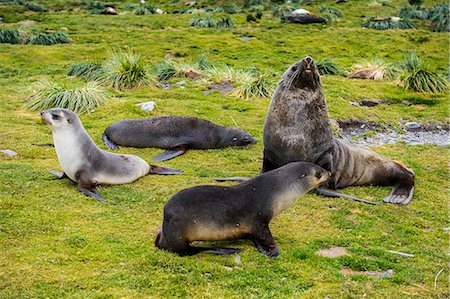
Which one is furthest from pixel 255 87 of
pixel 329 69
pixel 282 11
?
pixel 282 11

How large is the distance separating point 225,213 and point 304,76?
3250 mm

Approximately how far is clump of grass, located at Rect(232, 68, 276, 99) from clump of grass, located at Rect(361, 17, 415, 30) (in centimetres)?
1692

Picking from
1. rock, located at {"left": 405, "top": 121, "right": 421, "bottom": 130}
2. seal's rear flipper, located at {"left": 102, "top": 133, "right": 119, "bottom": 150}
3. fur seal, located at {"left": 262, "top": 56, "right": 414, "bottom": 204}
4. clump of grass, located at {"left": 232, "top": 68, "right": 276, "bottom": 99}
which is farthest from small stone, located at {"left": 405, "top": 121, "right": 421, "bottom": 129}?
seal's rear flipper, located at {"left": 102, "top": 133, "right": 119, "bottom": 150}

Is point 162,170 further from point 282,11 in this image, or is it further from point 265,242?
point 282,11

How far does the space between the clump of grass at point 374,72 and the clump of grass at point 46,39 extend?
39.9 ft

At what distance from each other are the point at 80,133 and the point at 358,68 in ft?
41.5

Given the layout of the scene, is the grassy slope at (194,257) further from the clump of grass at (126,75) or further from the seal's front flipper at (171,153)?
the clump of grass at (126,75)

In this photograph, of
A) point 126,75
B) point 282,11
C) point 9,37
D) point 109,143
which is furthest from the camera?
point 282,11

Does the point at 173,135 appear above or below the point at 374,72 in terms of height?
above

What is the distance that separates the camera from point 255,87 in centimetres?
1444

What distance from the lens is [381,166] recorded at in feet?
27.8

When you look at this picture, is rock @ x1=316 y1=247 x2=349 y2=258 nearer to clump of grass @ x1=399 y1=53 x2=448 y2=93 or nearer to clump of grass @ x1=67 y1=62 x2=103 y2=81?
clump of grass @ x1=67 y1=62 x2=103 y2=81

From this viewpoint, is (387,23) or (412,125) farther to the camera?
(387,23)

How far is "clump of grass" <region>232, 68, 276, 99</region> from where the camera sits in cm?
1420
